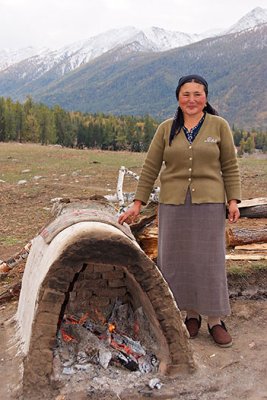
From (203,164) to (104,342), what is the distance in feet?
5.93

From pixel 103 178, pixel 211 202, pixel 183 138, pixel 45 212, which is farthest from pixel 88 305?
pixel 103 178

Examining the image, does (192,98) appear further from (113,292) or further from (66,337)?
(66,337)

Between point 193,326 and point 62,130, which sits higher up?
point 62,130

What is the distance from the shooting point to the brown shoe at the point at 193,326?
15.7 feet

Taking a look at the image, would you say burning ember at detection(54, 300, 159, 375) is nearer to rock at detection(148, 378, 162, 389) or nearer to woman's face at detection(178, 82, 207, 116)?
rock at detection(148, 378, 162, 389)

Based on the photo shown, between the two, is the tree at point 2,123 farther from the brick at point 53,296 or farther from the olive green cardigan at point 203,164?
the brick at point 53,296

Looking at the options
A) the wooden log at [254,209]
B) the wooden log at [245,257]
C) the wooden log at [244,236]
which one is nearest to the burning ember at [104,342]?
the wooden log at [245,257]

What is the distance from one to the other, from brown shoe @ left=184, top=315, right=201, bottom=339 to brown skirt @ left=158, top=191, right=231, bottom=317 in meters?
0.24

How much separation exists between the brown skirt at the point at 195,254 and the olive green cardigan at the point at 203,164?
0.10 metres

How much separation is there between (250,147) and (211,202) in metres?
94.1

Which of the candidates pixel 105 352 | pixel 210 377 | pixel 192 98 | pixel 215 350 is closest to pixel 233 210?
pixel 192 98

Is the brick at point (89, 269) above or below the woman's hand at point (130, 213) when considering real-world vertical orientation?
below

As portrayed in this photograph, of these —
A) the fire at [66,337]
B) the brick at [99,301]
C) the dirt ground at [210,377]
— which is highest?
the brick at [99,301]

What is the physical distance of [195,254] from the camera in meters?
4.48
